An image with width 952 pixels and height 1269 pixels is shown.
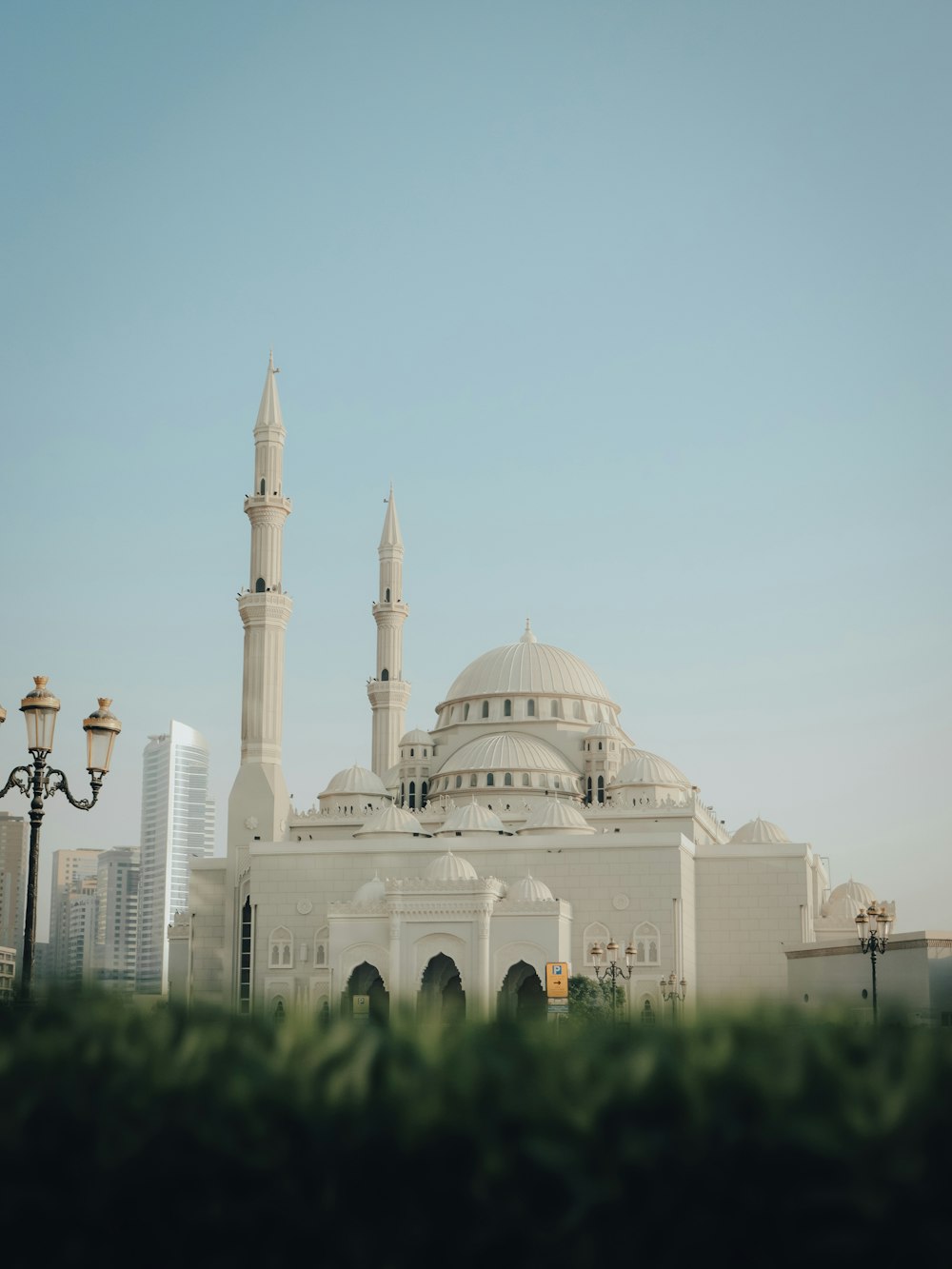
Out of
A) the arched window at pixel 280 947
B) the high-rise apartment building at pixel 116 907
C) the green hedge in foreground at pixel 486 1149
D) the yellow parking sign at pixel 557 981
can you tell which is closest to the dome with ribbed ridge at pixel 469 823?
the arched window at pixel 280 947

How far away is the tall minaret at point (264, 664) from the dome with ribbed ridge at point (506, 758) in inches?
258

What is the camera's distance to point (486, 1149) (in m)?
5.05

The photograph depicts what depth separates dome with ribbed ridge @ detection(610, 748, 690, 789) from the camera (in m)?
50.3

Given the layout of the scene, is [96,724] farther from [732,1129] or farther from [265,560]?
[265,560]

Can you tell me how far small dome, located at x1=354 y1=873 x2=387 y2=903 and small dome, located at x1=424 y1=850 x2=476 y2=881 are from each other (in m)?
1.54

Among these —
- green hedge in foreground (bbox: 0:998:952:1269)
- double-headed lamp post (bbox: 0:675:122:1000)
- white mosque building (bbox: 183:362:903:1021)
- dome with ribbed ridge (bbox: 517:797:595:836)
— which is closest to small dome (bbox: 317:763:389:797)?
white mosque building (bbox: 183:362:903:1021)

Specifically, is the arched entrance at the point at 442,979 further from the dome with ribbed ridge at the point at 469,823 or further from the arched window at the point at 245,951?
the arched window at the point at 245,951

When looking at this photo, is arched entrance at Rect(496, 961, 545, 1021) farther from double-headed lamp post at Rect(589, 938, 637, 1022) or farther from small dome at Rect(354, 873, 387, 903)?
small dome at Rect(354, 873, 387, 903)

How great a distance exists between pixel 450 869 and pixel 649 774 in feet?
37.2

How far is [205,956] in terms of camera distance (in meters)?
48.3

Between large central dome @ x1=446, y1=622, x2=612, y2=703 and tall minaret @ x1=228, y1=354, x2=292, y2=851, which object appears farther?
large central dome @ x1=446, y1=622, x2=612, y2=703

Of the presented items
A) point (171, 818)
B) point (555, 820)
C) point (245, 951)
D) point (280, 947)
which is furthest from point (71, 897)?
point (555, 820)

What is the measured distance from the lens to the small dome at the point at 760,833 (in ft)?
162

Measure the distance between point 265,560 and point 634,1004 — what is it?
1691 centimetres
